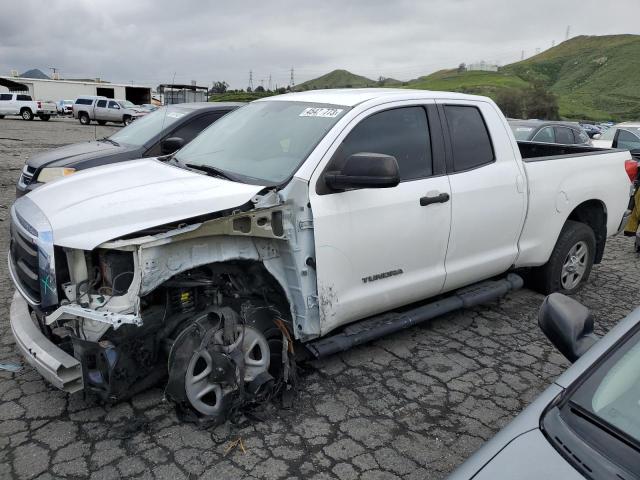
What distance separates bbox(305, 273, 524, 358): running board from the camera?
3477mm

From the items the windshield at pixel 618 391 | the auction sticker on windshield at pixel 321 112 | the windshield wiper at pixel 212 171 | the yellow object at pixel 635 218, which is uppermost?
the auction sticker on windshield at pixel 321 112

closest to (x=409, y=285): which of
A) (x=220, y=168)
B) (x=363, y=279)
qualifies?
(x=363, y=279)

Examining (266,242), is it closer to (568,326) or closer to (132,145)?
(568,326)

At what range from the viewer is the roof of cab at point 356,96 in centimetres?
379

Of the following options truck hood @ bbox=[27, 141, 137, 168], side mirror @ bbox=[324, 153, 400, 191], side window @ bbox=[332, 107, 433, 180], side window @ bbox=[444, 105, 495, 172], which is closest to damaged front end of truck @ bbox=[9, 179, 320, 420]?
side mirror @ bbox=[324, 153, 400, 191]

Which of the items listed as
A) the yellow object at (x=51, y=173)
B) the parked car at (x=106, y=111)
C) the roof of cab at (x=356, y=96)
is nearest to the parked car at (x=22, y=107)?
the parked car at (x=106, y=111)

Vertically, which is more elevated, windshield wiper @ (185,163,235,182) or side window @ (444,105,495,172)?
side window @ (444,105,495,172)

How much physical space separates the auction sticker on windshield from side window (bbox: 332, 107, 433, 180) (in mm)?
183

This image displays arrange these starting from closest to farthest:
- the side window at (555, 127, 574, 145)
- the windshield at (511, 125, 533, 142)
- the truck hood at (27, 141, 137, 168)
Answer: the truck hood at (27, 141, 137, 168) → the windshield at (511, 125, 533, 142) → the side window at (555, 127, 574, 145)

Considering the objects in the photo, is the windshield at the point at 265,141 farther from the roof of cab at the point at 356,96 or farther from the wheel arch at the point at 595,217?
the wheel arch at the point at 595,217

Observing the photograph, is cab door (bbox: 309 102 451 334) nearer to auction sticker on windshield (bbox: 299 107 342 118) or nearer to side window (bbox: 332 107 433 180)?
side window (bbox: 332 107 433 180)

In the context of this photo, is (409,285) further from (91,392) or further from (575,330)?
(91,392)

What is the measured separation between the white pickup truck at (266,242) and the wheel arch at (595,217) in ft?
3.47

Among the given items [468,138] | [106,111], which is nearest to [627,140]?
[468,138]
